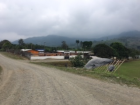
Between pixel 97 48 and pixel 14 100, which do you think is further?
pixel 97 48

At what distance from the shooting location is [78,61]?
120ft

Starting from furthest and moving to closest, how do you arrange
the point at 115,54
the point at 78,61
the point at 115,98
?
the point at 115,54, the point at 78,61, the point at 115,98

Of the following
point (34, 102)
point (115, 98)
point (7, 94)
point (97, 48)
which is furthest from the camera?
point (97, 48)

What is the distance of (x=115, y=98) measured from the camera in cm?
706

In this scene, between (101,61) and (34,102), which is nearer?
(34,102)

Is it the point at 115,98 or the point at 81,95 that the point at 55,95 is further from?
the point at 115,98

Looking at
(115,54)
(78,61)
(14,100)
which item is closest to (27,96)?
(14,100)

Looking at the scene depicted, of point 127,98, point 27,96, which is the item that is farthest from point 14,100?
point 127,98

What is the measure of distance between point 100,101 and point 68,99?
1295 millimetres

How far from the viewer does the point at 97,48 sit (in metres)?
65.0

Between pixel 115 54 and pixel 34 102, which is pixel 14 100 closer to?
pixel 34 102

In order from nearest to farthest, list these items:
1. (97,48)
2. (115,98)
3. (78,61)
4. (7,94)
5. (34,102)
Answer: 1. (34,102)
2. (115,98)
3. (7,94)
4. (78,61)
5. (97,48)

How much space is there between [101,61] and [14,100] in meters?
19.6

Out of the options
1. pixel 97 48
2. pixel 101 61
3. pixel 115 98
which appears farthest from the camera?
pixel 97 48
